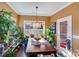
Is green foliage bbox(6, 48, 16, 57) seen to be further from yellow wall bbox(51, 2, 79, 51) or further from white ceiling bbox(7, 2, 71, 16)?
yellow wall bbox(51, 2, 79, 51)

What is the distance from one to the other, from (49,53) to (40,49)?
17 centimetres

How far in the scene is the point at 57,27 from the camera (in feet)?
7.63

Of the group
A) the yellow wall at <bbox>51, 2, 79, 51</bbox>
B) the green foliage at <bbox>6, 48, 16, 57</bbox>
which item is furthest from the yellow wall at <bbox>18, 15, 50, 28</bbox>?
the green foliage at <bbox>6, 48, 16, 57</bbox>

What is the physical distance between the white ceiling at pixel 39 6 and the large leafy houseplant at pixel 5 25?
0.17m

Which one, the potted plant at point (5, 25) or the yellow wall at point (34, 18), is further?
the yellow wall at point (34, 18)

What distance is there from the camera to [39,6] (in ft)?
7.18

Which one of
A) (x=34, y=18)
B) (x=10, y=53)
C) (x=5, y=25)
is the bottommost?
(x=10, y=53)

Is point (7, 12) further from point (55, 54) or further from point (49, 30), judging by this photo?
point (55, 54)

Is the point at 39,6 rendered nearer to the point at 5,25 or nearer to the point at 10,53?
the point at 5,25

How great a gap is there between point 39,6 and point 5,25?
0.65 m

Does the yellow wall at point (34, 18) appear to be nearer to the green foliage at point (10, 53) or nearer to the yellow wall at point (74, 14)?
the yellow wall at point (74, 14)

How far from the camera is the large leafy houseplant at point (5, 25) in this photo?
7.00 feet

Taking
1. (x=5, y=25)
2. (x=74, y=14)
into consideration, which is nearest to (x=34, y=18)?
(x=5, y=25)

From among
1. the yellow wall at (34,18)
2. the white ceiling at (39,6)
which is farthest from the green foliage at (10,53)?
the white ceiling at (39,6)
